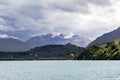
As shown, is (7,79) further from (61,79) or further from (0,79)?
(61,79)

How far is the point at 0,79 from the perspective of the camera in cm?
7825

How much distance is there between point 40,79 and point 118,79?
62.6 feet

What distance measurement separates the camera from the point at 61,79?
7406 centimetres

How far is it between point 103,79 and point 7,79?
963 inches

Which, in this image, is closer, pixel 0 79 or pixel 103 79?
pixel 103 79

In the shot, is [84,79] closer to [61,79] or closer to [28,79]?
[61,79]

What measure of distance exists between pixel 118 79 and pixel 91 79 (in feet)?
20.8

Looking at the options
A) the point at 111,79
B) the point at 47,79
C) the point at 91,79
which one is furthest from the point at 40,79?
the point at 111,79

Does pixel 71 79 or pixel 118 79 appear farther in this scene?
pixel 71 79

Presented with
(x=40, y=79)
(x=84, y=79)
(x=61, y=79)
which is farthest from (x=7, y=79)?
(x=84, y=79)

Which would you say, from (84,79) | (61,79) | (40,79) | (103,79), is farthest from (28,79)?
(103,79)

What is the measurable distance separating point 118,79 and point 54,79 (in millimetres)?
15545

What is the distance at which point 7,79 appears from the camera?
7819 centimetres

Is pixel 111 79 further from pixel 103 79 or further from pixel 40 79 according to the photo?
pixel 40 79
